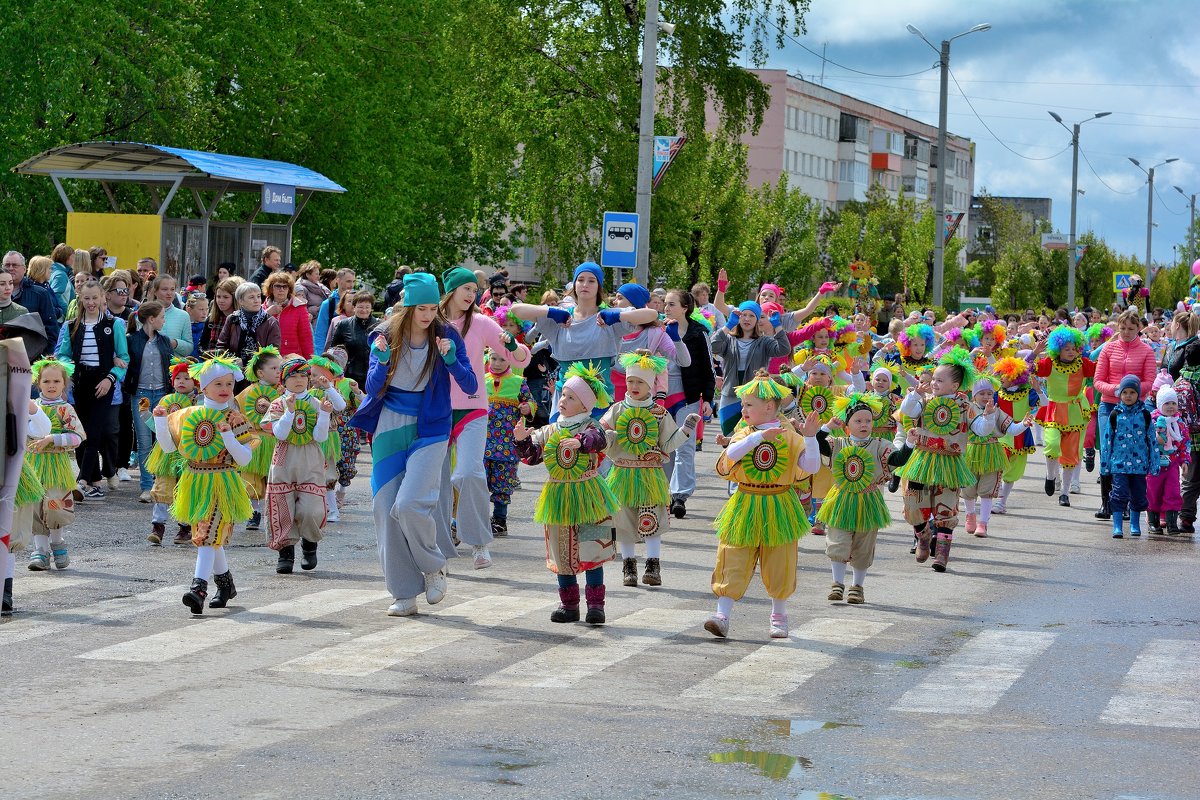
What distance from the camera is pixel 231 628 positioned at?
33.6 ft

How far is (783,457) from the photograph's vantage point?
34.2 feet

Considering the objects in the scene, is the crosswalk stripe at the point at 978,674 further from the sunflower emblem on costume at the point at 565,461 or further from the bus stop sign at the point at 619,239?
the bus stop sign at the point at 619,239

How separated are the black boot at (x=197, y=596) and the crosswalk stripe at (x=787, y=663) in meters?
3.25

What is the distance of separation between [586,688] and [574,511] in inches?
80.6

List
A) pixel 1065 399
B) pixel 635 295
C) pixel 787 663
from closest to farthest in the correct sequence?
pixel 787 663
pixel 635 295
pixel 1065 399

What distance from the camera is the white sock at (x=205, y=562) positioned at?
35.4 ft

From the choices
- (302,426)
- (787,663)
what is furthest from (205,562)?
(787,663)

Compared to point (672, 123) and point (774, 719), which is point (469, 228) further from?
point (774, 719)

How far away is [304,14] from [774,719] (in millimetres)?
36578

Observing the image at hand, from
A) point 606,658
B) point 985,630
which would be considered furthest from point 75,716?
point 985,630

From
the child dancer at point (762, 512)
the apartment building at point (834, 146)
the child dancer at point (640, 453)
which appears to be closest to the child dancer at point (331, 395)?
the child dancer at point (640, 453)

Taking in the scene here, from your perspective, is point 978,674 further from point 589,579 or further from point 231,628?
point 231,628

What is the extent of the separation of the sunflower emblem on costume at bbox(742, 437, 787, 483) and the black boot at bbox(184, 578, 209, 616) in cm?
324

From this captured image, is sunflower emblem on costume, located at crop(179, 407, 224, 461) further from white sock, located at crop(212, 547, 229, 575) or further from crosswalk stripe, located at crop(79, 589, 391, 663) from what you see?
crosswalk stripe, located at crop(79, 589, 391, 663)
